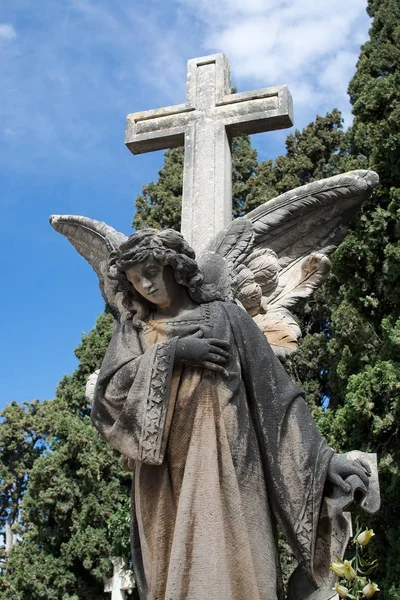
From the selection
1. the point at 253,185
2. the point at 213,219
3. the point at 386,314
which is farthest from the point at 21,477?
the point at 213,219

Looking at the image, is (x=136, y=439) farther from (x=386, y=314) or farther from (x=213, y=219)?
(x=386, y=314)

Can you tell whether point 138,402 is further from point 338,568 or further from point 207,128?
point 207,128

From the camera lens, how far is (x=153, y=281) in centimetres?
373

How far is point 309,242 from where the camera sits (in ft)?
15.4

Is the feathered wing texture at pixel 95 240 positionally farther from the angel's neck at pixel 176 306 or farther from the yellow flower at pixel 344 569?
the yellow flower at pixel 344 569

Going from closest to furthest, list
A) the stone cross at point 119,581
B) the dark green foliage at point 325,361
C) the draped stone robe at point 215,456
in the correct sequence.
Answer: the draped stone robe at point 215,456 < the dark green foliage at point 325,361 < the stone cross at point 119,581

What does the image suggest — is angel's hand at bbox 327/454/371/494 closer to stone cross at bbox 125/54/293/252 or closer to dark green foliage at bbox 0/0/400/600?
stone cross at bbox 125/54/293/252

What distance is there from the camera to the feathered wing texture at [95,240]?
451cm

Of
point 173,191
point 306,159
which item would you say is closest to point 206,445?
point 173,191

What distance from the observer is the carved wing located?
438cm

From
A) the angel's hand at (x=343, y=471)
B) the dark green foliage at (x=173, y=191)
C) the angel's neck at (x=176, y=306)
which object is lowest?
the angel's hand at (x=343, y=471)

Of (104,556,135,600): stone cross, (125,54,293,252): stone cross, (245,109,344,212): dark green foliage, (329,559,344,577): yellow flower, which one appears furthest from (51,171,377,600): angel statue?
(245,109,344,212): dark green foliage

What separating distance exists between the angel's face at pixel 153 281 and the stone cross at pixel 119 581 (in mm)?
11978

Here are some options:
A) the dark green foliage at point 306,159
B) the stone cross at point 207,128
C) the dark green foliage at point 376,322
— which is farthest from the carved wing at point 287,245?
the dark green foliage at point 306,159
